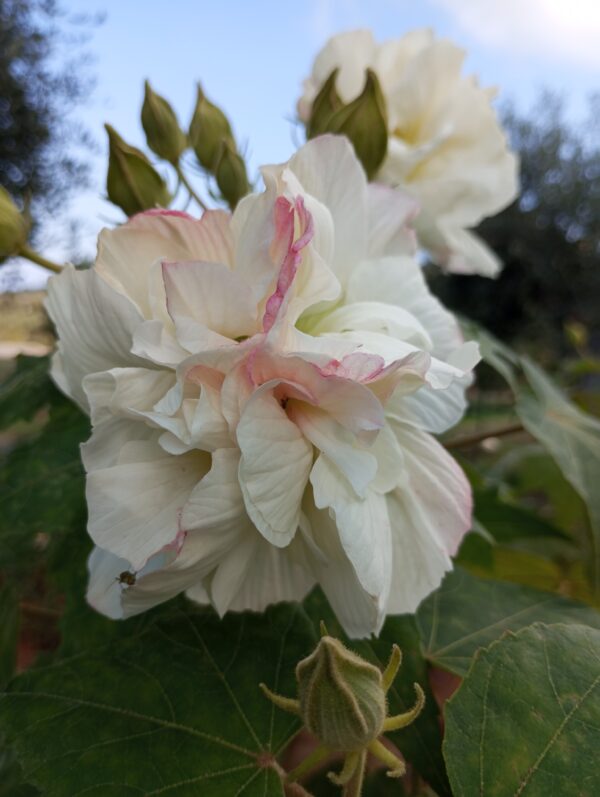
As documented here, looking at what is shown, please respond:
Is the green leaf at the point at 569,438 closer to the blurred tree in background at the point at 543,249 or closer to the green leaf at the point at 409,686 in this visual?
the green leaf at the point at 409,686

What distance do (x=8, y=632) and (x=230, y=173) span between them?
1.18 feet

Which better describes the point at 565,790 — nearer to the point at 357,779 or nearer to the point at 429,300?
the point at 357,779

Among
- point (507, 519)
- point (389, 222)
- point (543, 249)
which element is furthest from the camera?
point (543, 249)

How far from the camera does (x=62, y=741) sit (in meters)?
0.31

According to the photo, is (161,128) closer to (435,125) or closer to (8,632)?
(435,125)

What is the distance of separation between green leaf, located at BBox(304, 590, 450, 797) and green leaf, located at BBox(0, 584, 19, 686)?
23cm

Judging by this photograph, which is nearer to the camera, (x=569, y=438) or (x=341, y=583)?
(x=341, y=583)

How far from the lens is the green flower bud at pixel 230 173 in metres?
0.46

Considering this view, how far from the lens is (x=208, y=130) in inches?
19.3

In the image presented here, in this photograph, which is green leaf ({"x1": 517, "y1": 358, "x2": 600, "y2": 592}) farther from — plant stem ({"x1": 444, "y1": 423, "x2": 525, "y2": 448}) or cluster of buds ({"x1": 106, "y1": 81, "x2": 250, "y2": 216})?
cluster of buds ({"x1": 106, "y1": 81, "x2": 250, "y2": 216})

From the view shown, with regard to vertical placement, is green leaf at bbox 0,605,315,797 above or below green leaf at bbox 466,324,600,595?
below

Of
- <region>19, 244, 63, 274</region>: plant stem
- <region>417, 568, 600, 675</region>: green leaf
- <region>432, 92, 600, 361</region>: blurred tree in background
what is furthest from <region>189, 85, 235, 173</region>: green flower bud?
<region>432, 92, 600, 361</region>: blurred tree in background

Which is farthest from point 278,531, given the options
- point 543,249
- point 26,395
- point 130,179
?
point 543,249

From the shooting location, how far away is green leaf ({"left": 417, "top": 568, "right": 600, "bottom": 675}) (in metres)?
0.39
